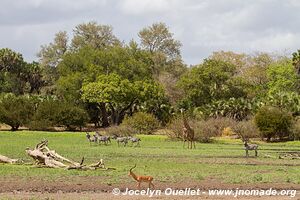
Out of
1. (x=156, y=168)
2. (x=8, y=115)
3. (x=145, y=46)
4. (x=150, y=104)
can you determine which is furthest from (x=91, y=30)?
(x=156, y=168)


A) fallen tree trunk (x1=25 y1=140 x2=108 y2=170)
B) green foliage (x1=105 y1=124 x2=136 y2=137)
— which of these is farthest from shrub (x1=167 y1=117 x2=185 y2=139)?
fallen tree trunk (x1=25 y1=140 x2=108 y2=170)

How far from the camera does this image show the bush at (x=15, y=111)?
249ft

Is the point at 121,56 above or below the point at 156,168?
above

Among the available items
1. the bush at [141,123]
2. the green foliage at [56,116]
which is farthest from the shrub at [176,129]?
the green foliage at [56,116]

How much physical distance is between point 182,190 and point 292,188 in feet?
12.8

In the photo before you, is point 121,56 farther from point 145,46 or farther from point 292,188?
point 292,188

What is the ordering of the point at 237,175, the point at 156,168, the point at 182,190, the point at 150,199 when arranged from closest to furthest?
the point at 150,199 < the point at 182,190 < the point at 237,175 < the point at 156,168

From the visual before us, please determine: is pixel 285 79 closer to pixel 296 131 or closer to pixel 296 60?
pixel 296 60

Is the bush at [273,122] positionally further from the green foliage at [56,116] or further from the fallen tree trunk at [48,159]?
the fallen tree trunk at [48,159]

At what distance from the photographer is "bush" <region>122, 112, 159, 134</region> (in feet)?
238

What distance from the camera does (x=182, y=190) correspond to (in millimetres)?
20234

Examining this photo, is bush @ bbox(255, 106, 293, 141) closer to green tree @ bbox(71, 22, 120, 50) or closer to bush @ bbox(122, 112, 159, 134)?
bush @ bbox(122, 112, 159, 134)

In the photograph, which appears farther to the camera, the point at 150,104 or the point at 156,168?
the point at 150,104

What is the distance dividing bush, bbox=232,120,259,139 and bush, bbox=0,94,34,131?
1045 inches
